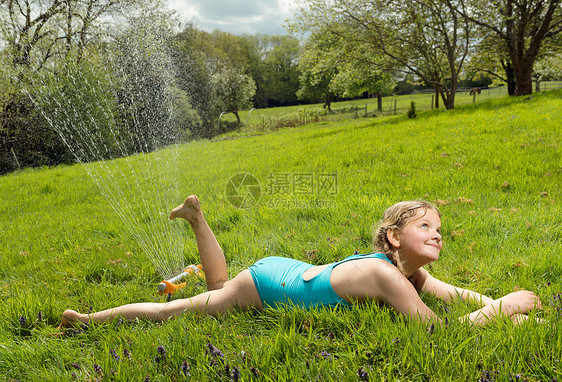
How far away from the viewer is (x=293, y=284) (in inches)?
102

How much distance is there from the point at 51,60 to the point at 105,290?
18319 millimetres

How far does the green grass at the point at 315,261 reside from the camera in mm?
1881

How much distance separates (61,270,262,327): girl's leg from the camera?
264 cm

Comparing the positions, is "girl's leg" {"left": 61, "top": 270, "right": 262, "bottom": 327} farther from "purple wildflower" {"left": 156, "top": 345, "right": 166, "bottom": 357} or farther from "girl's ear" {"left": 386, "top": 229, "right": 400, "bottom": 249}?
"girl's ear" {"left": 386, "top": 229, "right": 400, "bottom": 249}

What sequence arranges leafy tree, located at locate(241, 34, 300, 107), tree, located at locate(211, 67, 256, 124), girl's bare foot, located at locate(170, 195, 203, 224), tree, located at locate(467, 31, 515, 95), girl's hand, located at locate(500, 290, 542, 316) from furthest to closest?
leafy tree, located at locate(241, 34, 300, 107) < tree, located at locate(211, 67, 256, 124) < tree, located at locate(467, 31, 515, 95) < girl's bare foot, located at locate(170, 195, 203, 224) < girl's hand, located at locate(500, 290, 542, 316)

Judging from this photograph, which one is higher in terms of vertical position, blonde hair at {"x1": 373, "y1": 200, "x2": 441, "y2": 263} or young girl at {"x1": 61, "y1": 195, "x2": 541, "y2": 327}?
blonde hair at {"x1": 373, "y1": 200, "x2": 441, "y2": 263}

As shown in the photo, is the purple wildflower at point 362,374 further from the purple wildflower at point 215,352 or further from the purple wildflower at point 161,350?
the purple wildflower at point 161,350

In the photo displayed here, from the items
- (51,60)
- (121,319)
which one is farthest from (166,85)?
(121,319)

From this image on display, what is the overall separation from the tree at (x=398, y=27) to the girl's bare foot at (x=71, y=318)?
18.0m

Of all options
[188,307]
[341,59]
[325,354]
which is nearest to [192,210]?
[188,307]

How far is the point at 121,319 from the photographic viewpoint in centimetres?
258

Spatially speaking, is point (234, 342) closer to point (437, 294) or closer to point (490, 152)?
point (437, 294)

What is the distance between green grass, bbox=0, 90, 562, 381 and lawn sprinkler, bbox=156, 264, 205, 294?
10 centimetres

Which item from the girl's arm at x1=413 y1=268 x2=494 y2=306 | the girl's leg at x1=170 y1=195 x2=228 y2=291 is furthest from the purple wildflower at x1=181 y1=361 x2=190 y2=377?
the girl's arm at x1=413 y1=268 x2=494 y2=306
